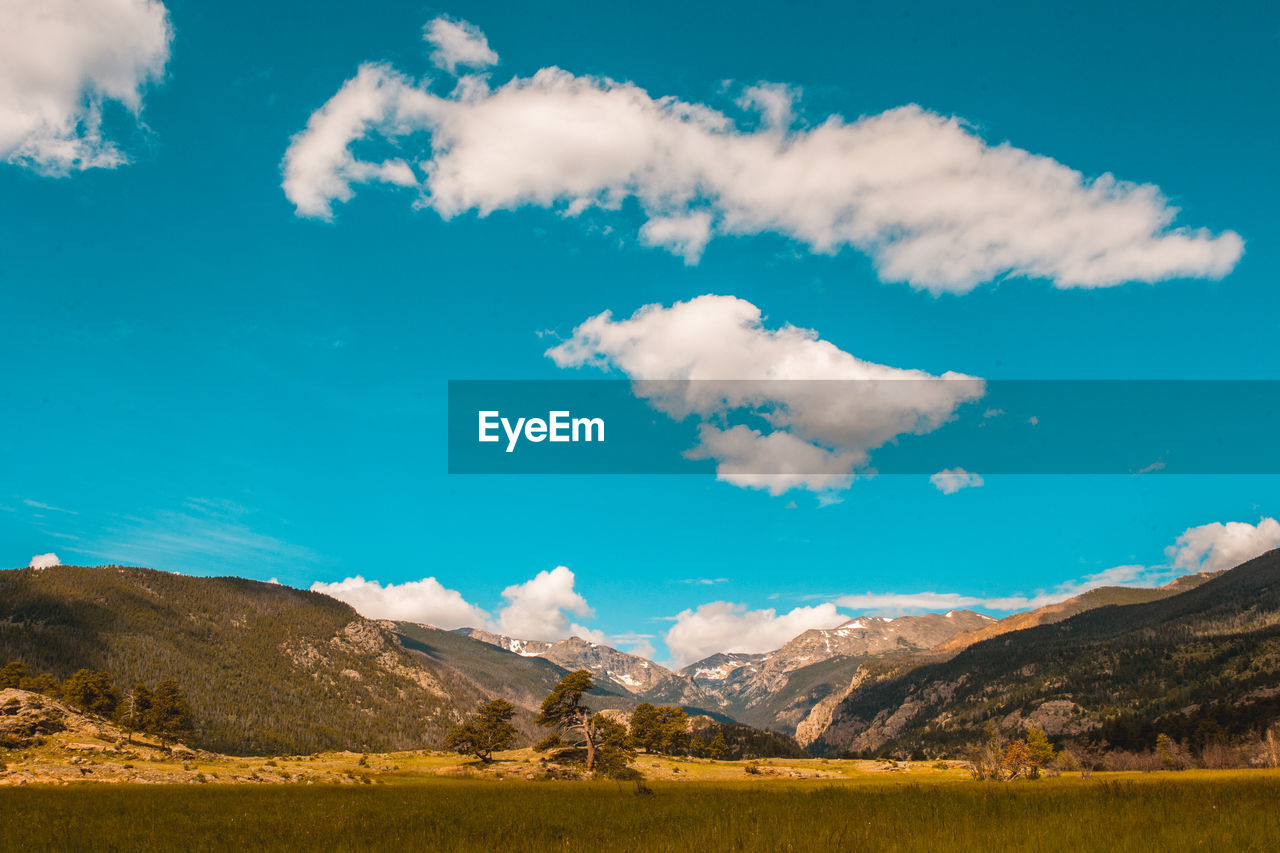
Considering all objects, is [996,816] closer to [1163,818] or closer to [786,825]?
[1163,818]

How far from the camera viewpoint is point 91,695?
114688 mm

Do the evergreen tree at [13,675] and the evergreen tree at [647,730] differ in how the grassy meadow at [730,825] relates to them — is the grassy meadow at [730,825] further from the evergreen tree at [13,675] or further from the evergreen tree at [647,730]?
the evergreen tree at [13,675]

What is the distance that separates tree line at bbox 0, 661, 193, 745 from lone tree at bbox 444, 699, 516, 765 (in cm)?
5236

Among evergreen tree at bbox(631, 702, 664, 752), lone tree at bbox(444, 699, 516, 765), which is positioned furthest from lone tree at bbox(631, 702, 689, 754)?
lone tree at bbox(444, 699, 516, 765)

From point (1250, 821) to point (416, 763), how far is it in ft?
326

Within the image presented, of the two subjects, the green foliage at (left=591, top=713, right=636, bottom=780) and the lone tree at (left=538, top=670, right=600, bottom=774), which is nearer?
the green foliage at (left=591, top=713, right=636, bottom=780)

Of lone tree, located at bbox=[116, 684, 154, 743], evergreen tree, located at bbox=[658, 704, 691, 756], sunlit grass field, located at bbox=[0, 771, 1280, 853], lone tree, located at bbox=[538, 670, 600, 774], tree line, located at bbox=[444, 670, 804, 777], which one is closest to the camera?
sunlit grass field, located at bbox=[0, 771, 1280, 853]

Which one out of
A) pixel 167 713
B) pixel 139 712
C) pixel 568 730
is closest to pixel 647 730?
pixel 568 730

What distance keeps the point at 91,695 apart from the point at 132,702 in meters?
10.3

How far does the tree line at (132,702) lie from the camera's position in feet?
362

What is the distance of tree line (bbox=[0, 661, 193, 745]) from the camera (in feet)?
362

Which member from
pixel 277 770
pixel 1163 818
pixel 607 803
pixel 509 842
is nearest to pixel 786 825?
pixel 509 842

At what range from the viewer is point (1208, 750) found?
121 metres

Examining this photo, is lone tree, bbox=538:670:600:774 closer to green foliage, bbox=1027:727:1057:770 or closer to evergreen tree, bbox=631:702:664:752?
evergreen tree, bbox=631:702:664:752
